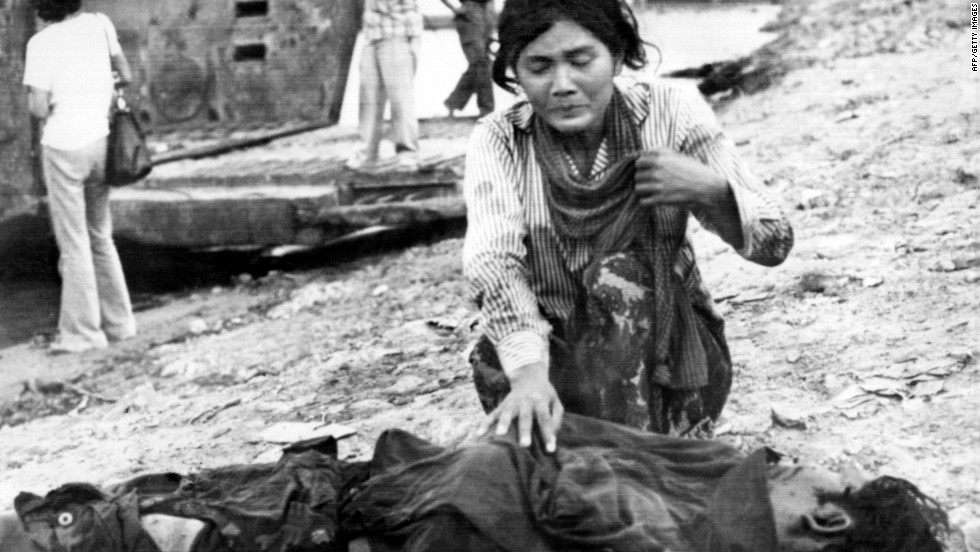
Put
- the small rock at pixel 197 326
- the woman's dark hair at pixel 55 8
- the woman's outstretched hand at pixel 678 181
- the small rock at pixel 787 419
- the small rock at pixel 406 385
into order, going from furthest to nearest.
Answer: the small rock at pixel 197 326, the woman's dark hair at pixel 55 8, the small rock at pixel 406 385, the small rock at pixel 787 419, the woman's outstretched hand at pixel 678 181

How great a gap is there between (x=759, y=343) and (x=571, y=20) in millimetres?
1676

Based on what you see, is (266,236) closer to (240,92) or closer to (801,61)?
(240,92)

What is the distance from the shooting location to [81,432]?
14.1ft

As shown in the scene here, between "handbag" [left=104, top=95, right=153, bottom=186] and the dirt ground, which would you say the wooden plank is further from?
"handbag" [left=104, top=95, right=153, bottom=186]

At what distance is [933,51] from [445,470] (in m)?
6.43

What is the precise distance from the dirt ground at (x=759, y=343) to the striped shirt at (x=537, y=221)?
72 cm

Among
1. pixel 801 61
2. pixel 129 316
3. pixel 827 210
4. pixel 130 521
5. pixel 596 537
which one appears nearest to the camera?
pixel 596 537

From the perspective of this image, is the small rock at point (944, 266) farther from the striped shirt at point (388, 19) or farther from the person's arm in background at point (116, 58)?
the striped shirt at point (388, 19)

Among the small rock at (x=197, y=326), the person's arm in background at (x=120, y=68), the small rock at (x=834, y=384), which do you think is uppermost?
the person's arm in background at (x=120, y=68)

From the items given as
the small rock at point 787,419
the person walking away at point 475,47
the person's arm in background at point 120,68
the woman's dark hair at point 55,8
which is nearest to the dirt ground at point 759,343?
the small rock at point 787,419

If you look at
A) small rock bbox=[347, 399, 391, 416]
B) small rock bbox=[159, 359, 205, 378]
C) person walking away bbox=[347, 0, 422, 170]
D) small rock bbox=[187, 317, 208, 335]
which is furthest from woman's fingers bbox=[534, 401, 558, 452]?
person walking away bbox=[347, 0, 422, 170]

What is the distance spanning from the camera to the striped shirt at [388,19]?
652 cm

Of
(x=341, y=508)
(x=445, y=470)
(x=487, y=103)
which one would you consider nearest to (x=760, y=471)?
(x=445, y=470)

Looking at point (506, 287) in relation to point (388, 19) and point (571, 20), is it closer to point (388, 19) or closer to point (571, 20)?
point (571, 20)
